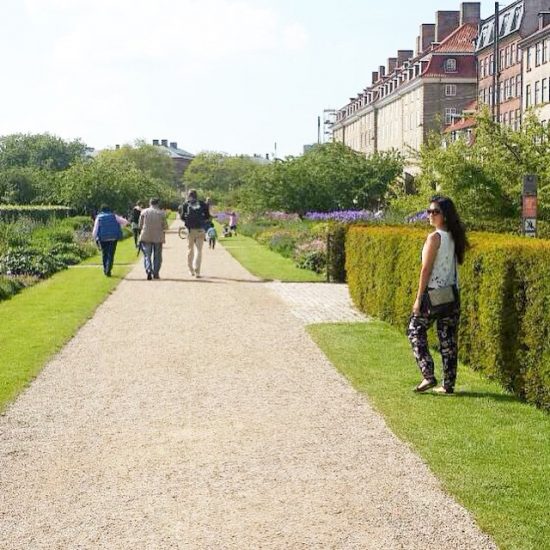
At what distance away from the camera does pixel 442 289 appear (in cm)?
884

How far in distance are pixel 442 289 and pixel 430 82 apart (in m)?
71.3

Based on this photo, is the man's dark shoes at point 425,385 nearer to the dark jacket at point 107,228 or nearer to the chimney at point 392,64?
the dark jacket at point 107,228

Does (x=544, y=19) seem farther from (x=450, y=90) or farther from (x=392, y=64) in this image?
(x=392, y=64)

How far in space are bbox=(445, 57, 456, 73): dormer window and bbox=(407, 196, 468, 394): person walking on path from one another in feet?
235

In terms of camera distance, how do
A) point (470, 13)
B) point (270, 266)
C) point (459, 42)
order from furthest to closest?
point (470, 13), point (459, 42), point (270, 266)

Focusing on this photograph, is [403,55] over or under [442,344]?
over

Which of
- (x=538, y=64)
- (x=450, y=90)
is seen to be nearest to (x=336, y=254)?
(x=538, y=64)

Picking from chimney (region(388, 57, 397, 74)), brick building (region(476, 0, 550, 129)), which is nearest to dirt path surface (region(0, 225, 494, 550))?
brick building (region(476, 0, 550, 129))

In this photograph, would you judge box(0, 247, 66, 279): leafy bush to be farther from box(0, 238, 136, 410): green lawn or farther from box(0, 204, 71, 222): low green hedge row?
box(0, 204, 71, 222): low green hedge row

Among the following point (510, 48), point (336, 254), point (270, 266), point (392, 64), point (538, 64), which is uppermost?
point (392, 64)

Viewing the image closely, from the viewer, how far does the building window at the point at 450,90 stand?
257 ft

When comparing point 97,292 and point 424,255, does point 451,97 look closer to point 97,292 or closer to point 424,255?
point 97,292

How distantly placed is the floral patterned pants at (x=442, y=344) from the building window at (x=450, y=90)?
234 ft

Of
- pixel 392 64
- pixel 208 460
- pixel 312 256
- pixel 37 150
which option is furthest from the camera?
pixel 37 150
